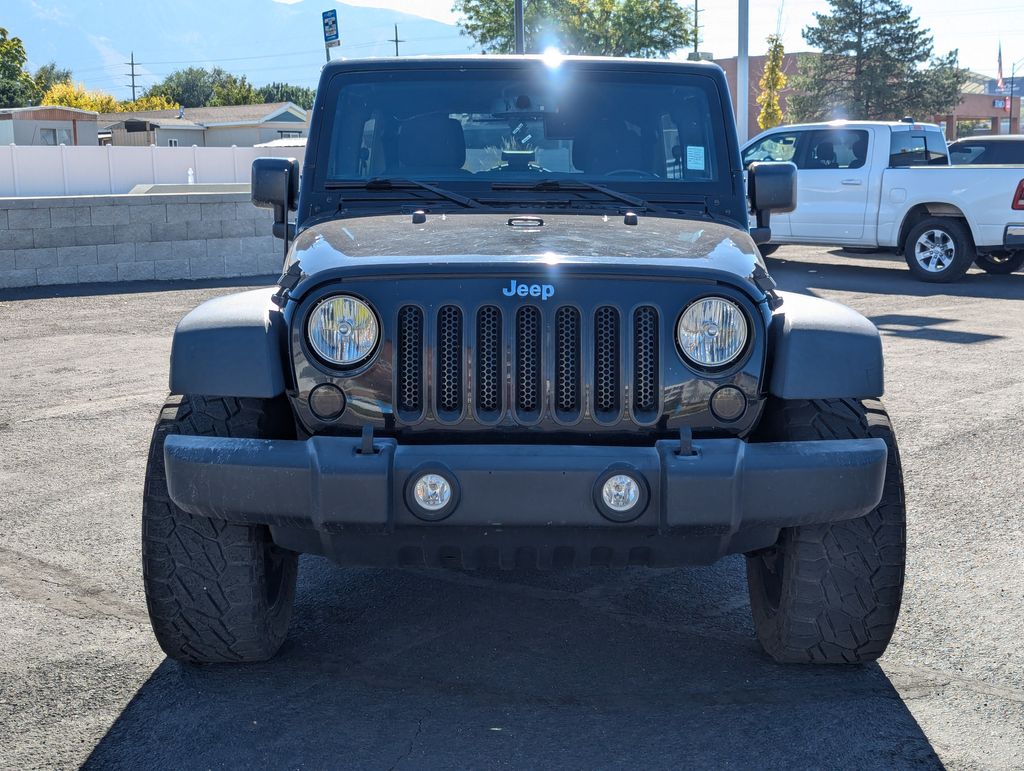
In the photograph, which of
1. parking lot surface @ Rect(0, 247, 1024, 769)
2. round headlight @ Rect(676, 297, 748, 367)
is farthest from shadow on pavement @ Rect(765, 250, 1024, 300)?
round headlight @ Rect(676, 297, 748, 367)

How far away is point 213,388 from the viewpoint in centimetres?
355

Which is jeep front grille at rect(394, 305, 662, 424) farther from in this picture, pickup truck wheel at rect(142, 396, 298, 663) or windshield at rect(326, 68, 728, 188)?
windshield at rect(326, 68, 728, 188)

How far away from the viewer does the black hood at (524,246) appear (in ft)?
11.6

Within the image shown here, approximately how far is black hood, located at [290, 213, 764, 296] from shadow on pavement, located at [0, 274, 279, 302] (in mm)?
9743

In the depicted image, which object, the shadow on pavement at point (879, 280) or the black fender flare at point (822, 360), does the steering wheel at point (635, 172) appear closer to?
the black fender flare at point (822, 360)

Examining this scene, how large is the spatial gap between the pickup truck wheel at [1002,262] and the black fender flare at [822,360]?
44.6ft

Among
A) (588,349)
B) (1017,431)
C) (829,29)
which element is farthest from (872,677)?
(829,29)

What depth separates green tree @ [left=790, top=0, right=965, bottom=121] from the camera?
6241 cm

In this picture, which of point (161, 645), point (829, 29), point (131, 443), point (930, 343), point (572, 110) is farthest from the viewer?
point (829, 29)

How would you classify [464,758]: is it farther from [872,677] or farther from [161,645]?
A: [872,677]

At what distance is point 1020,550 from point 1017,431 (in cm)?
Answer: 234

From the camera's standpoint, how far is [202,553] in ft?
12.1

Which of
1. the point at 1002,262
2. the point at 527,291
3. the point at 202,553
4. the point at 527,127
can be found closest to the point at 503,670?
the point at 202,553

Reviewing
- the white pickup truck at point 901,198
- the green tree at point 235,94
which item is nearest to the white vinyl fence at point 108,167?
the white pickup truck at point 901,198
